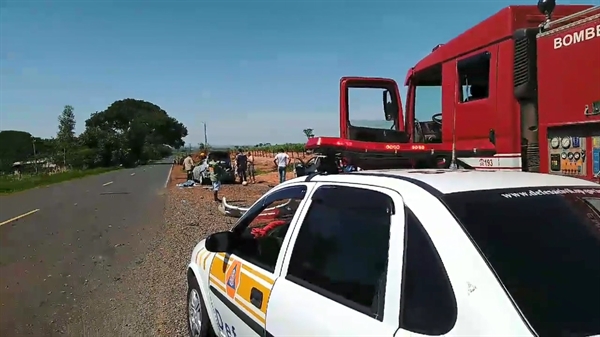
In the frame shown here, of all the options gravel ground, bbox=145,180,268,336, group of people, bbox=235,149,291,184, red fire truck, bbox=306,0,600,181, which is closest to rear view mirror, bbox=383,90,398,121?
red fire truck, bbox=306,0,600,181

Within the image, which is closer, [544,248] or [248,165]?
[544,248]

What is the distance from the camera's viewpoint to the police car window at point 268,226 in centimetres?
312

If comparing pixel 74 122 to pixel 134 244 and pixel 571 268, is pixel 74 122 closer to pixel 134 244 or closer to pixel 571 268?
pixel 134 244

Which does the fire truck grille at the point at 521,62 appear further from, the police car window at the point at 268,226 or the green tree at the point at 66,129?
the green tree at the point at 66,129

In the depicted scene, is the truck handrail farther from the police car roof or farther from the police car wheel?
the police car wheel

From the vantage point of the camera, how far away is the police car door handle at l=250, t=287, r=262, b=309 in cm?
294

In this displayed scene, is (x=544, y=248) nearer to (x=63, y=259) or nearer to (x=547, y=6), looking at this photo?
(x=547, y=6)

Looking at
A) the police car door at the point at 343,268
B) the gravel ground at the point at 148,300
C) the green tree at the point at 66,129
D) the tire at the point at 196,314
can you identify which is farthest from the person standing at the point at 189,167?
the green tree at the point at 66,129

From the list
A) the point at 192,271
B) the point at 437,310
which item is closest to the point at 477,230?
the point at 437,310

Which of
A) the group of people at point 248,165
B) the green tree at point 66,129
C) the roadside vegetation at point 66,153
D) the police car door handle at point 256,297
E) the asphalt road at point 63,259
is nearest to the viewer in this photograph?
the police car door handle at point 256,297

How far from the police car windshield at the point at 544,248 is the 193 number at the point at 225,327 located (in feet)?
6.27

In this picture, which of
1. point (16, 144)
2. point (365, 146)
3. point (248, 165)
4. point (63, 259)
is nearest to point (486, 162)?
point (365, 146)

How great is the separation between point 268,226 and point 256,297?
997 mm

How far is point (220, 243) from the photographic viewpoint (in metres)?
3.67
